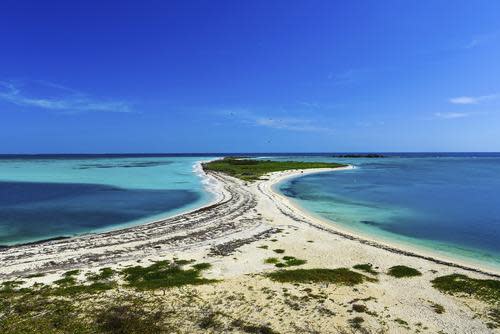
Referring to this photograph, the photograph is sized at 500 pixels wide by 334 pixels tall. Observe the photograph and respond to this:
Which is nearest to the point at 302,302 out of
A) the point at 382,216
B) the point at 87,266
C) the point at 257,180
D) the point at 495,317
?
the point at 495,317

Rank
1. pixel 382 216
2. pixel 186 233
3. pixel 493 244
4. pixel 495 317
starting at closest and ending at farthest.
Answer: pixel 495 317 → pixel 493 244 → pixel 186 233 → pixel 382 216

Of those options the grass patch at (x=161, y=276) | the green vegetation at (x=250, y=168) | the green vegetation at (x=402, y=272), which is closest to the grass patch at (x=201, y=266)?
the grass patch at (x=161, y=276)

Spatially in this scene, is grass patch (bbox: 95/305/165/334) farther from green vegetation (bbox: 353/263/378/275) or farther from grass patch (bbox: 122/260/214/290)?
green vegetation (bbox: 353/263/378/275)

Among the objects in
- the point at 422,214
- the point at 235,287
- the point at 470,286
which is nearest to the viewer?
the point at 235,287

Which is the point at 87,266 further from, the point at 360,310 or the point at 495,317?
the point at 495,317

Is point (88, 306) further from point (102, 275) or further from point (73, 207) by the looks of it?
point (73, 207)

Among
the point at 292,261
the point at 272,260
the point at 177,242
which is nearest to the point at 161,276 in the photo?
the point at 272,260
